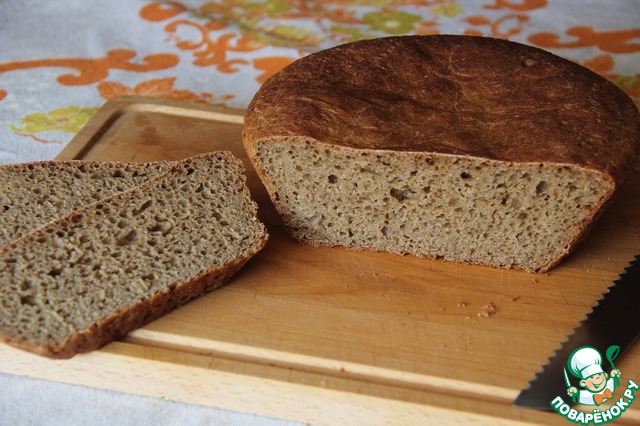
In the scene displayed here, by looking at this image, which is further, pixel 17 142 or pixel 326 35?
pixel 326 35

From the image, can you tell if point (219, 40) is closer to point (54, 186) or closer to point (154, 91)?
point (154, 91)

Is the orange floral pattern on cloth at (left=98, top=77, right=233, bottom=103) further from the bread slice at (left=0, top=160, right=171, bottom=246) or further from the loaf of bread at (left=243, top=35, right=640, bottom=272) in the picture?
the loaf of bread at (left=243, top=35, right=640, bottom=272)

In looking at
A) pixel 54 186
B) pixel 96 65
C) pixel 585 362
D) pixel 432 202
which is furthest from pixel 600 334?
pixel 96 65

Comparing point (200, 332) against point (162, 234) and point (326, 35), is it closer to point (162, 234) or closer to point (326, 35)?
point (162, 234)

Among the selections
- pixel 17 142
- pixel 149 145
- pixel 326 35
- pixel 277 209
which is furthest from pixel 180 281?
pixel 326 35

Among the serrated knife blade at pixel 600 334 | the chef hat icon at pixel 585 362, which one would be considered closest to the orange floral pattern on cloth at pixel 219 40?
the serrated knife blade at pixel 600 334
